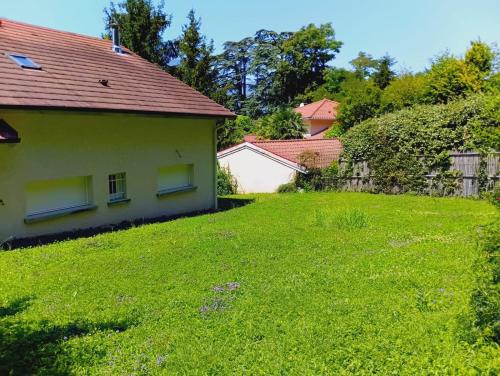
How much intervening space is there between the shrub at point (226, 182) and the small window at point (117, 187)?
1212cm

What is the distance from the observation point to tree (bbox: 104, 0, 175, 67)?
27.1 m

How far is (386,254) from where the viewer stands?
27.7 feet

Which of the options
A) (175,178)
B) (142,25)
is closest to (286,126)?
(142,25)

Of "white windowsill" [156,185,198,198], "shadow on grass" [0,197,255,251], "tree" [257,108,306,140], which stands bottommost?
"shadow on grass" [0,197,255,251]

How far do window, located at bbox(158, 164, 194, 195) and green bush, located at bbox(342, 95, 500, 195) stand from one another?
828cm

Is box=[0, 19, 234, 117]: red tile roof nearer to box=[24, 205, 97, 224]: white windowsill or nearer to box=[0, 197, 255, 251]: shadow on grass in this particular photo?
box=[24, 205, 97, 224]: white windowsill

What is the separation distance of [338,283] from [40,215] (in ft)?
26.6

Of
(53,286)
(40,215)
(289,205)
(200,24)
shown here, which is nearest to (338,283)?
(53,286)

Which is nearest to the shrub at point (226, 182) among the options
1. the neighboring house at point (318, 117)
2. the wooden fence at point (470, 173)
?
the wooden fence at point (470, 173)

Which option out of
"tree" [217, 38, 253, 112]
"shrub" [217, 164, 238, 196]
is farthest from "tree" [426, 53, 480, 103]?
"tree" [217, 38, 253, 112]

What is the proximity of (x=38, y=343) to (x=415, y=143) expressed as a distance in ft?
56.7

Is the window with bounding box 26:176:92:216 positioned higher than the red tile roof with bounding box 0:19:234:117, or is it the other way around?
the red tile roof with bounding box 0:19:234:117

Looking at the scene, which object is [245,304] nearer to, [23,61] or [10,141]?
[10,141]

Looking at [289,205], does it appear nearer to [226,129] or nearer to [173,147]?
[173,147]
